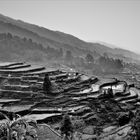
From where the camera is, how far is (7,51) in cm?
10669

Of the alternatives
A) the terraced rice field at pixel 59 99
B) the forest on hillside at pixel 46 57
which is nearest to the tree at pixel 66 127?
the terraced rice field at pixel 59 99

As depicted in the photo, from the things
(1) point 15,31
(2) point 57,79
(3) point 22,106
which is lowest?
(3) point 22,106

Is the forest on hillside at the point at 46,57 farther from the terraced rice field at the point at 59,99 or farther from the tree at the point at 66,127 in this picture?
the tree at the point at 66,127

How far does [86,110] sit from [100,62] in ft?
257

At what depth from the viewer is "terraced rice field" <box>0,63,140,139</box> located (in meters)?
26.2

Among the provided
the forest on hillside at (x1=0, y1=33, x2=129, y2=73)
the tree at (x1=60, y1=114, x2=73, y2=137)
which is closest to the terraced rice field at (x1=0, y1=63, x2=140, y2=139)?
the tree at (x1=60, y1=114, x2=73, y2=137)

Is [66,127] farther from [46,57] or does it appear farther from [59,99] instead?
[46,57]

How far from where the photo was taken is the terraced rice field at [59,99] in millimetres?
26219

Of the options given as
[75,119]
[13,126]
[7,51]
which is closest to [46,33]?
[7,51]

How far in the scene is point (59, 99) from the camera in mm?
29906

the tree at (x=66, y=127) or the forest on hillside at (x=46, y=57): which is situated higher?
the forest on hillside at (x=46, y=57)

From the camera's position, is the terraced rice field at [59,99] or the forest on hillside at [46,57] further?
the forest on hillside at [46,57]

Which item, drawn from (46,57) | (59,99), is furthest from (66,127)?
(46,57)

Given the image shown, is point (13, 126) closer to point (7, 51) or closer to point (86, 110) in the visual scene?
point (86, 110)
